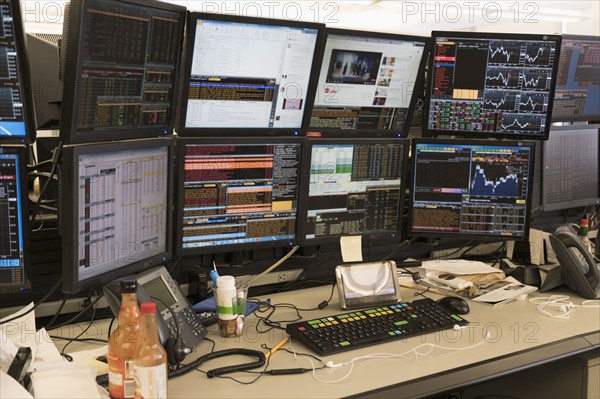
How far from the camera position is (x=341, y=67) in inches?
86.5

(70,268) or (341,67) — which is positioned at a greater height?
(341,67)

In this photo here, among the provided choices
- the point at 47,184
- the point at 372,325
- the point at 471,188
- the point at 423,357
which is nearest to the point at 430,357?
the point at 423,357

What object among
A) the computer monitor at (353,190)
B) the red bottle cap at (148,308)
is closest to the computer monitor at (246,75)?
the computer monitor at (353,190)

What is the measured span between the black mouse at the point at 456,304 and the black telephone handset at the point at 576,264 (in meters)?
0.44

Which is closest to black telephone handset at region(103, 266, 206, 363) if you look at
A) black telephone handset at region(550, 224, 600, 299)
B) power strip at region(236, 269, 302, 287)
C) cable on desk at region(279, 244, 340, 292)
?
power strip at region(236, 269, 302, 287)

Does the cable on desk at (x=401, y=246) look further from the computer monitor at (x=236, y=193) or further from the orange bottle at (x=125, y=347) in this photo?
the orange bottle at (x=125, y=347)

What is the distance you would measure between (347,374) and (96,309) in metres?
0.78

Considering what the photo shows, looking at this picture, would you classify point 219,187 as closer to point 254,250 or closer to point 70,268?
point 254,250

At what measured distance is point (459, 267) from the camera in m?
2.46

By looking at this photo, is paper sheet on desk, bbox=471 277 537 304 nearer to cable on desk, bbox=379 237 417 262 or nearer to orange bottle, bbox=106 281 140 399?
cable on desk, bbox=379 237 417 262

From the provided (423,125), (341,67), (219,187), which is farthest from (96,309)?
(423,125)

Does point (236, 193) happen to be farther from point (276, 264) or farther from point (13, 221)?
point (13, 221)

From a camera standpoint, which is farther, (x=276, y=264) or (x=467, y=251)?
(x=467, y=251)

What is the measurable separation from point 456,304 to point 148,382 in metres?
1.07
